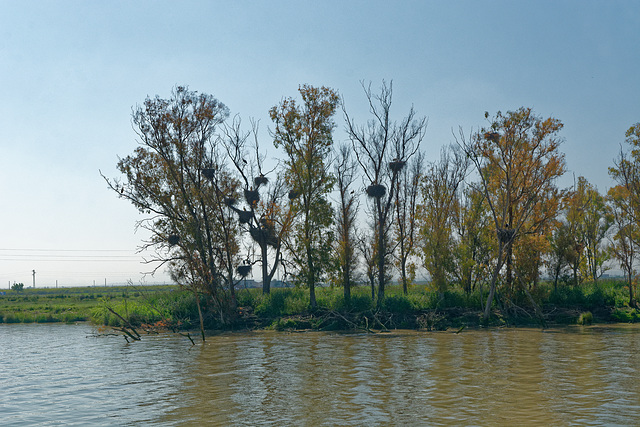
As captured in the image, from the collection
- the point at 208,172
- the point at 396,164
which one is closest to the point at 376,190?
the point at 396,164

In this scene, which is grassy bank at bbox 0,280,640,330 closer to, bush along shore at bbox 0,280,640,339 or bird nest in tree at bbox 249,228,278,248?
bush along shore at bbox 0,280,640,339

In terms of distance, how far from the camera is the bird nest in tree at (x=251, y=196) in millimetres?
35000

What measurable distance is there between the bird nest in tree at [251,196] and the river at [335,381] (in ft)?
39.2

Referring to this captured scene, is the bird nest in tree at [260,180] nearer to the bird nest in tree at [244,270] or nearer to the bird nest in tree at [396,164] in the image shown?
the bird nest in tree at [244,270]

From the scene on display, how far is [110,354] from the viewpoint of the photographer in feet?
70.4

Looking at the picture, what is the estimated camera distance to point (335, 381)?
48.6 ft

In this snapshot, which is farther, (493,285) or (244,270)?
(244,270)

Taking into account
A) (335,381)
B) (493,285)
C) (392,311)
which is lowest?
(335,381)

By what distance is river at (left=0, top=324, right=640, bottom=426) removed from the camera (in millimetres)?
11211

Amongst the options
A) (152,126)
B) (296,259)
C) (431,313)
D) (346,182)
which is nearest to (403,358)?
(431,313)

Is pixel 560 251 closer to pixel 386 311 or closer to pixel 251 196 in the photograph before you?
pixel 386 311

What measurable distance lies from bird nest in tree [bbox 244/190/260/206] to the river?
11.9m

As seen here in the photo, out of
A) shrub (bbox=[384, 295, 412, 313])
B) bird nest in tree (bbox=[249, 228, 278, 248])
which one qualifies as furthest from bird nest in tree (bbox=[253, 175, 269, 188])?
shrub (bbox=[384, 295, 412, 313])

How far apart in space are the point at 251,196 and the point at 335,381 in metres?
21.7
